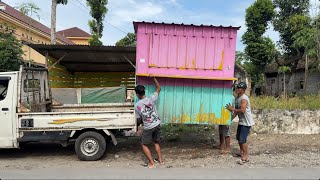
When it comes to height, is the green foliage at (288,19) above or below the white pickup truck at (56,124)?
above

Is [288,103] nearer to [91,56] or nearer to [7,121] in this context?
[91,56]

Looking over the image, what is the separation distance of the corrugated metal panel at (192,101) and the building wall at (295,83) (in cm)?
1862

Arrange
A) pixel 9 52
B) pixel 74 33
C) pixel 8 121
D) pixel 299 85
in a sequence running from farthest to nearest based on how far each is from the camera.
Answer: pixel 74 33, pixel 299 85, pixel 9 52, pixel 8 121

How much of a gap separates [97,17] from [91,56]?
68.4ft

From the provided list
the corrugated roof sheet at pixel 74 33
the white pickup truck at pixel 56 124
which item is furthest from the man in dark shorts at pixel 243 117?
the corrugated roof sheet at pixel 74 33

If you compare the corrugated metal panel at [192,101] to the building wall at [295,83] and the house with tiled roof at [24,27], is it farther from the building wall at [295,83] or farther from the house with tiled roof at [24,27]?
the building wall at [295,83]

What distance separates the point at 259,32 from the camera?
2786 centimetres

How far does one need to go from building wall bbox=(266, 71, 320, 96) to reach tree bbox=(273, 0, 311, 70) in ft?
4.56

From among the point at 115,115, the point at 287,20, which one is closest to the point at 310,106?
the point at 115,115

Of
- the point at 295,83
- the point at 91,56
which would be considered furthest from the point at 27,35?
the point at 295,83

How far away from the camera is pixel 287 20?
2755cm

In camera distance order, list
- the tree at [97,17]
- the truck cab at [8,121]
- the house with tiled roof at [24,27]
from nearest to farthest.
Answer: the truck cab at [8,121] < the house with tiled roof at [24,27] < the tree at [97,17]

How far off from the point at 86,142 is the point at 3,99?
2.00m

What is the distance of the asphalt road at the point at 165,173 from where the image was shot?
6207 mm
